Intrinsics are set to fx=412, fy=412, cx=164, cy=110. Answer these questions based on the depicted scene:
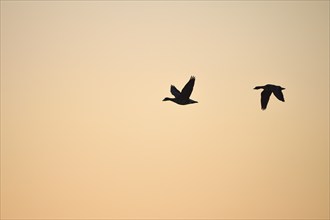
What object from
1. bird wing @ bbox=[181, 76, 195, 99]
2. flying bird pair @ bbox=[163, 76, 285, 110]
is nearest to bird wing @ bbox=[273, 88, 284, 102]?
flying bird pair @ bbox=[163, 76, 285, 110]

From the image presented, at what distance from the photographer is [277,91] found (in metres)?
4.09

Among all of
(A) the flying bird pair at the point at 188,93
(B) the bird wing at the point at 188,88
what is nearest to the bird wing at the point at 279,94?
(A) the flying bird pair at the point at 188,93

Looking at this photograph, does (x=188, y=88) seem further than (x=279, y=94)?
No

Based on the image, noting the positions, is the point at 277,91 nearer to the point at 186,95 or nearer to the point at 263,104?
the point at 263,104

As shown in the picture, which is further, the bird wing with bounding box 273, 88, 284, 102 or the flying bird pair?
the bird wing with bounding box 273, 88, 284, 102

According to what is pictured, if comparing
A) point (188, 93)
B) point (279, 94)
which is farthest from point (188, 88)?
point (279, 94)

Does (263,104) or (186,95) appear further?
(263,104)

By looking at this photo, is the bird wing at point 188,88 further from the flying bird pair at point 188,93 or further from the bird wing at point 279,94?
the bird wing at point 279,94

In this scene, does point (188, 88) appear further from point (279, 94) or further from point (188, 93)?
point (279, 94)

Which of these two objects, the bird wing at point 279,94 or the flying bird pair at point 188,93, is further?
the bird wing at point 279,94

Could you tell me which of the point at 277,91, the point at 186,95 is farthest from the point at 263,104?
the point at 186,95

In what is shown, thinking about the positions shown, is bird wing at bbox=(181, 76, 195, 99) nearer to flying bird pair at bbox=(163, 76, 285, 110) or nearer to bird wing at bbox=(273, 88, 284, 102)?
flying bird pair at bbox=(163, 76, 285, 110)

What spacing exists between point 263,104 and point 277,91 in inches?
8.0

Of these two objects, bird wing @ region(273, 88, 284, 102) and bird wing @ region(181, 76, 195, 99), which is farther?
bird wing @ region(273, 88, 284, 102)
